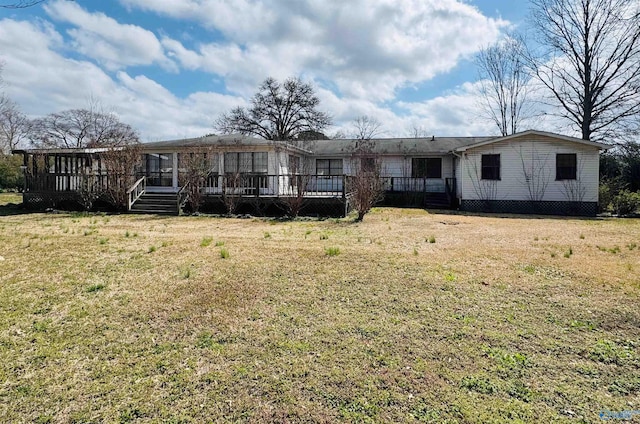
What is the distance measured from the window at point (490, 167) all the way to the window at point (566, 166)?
2.48m

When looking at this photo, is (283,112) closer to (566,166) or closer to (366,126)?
(366,126)

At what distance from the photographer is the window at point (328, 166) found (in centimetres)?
2291

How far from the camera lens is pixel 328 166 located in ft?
75.7

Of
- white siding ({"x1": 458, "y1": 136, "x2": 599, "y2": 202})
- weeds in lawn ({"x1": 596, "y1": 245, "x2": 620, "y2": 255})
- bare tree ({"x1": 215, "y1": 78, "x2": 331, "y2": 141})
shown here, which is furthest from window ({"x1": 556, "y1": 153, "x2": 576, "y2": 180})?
bare tree ({"x1": 215, "y1": 78, "x2": 331, "y2": 141})

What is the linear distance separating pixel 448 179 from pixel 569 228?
955 centimetres

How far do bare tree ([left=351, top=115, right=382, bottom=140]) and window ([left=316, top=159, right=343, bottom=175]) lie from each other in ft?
23.3

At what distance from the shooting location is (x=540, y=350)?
3.29m

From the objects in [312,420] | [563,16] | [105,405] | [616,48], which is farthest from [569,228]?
[563,16]

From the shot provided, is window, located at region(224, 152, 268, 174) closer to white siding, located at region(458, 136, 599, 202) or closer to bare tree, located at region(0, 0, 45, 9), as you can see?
white siding, located at region(458, 136, 599, 202)

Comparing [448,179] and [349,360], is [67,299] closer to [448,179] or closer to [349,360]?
[349,360]

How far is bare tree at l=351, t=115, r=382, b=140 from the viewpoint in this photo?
96.7 feet

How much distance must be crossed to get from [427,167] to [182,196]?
13.9m

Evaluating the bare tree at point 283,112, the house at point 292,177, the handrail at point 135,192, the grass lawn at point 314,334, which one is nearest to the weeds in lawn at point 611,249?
the grass lawn at point 314,334

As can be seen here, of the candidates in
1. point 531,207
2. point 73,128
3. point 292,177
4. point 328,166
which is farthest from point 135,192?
point 73,128
